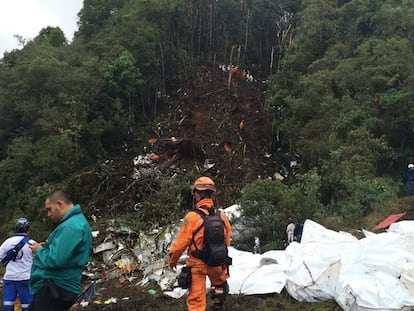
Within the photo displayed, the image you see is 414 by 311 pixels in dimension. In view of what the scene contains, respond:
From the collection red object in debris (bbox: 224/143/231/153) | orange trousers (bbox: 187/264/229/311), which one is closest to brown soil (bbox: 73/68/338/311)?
red object in debris (bbox: 224/143/231/153)

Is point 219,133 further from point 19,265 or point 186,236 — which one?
point 186,236

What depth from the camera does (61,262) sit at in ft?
9.85

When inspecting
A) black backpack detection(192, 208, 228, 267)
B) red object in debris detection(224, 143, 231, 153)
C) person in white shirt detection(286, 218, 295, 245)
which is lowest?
person in white shirt detection(286, 218, 295, 245)

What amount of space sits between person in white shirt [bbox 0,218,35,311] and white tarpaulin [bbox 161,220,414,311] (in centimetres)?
230

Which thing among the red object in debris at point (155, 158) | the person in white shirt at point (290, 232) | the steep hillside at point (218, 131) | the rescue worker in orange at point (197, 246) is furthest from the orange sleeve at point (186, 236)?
the red object in debris at point (155, 158)

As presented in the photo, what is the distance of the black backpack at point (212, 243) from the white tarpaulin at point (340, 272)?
1586 millimetres

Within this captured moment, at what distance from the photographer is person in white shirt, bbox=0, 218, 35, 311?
4.79m

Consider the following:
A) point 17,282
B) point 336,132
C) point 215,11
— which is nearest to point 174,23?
point 215,11

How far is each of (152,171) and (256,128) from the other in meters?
6.12

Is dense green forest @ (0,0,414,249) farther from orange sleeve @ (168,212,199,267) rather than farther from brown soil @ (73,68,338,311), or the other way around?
orange sleeve @ (168,212,199,267)

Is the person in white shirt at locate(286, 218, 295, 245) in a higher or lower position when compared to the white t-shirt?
lower

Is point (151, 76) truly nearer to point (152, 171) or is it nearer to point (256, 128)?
point (256, 128)

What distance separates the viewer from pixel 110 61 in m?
19.2

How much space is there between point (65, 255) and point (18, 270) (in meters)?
2.15
